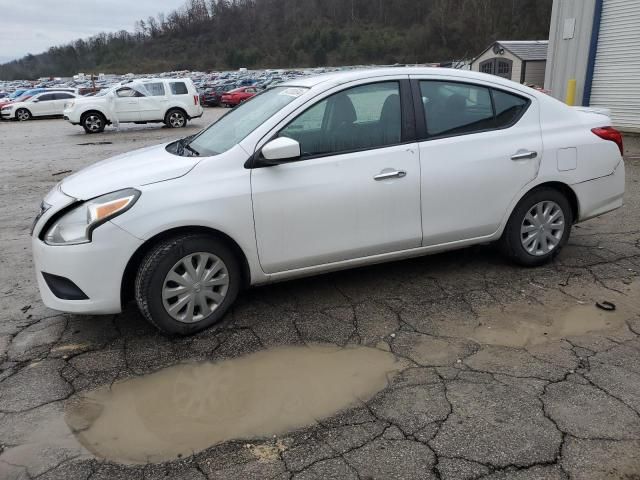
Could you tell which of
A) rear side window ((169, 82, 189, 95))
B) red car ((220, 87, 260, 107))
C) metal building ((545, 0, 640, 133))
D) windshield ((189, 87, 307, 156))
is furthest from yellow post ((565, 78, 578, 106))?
red car ((220, 87, 260, 107))

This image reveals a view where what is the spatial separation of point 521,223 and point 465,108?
1.05 metres

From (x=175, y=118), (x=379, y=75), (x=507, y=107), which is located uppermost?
(x=379, y=75)

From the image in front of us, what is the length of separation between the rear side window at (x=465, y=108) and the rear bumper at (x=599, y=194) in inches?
33.9

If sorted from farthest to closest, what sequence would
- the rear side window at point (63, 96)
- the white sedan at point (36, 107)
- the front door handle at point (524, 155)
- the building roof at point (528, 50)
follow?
the building roof at point (528, 50)
the rear side window at point (63, 96)
the white sedan at point (36, 107)
the front door handle at point (524, 155)

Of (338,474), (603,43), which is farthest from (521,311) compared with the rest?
(603,43)

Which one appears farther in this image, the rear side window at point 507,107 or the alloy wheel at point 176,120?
the alloy wheel at point 176,120

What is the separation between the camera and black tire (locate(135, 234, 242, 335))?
11.1 ft

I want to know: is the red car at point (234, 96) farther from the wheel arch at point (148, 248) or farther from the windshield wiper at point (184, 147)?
the wheel arch at point (148, 248)

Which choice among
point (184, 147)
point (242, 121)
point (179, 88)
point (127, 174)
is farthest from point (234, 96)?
point (127, 174)

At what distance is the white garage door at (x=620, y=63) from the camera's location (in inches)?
492

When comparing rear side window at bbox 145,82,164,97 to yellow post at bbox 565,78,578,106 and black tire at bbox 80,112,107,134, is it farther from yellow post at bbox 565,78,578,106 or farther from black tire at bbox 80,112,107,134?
yellow post at bbox 565,78,578,106

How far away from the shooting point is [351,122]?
3.91m

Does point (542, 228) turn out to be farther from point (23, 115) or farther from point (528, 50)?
point (528, 50)

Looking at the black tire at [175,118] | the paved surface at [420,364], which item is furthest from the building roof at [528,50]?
the paved surface at [420,364]
